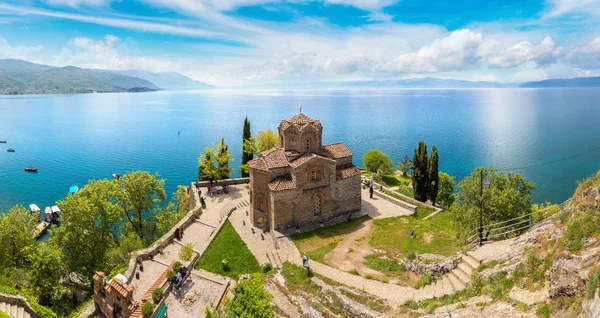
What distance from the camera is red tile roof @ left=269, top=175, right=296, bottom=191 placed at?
99.7ft

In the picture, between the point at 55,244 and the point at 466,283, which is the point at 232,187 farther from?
the point at 466,283

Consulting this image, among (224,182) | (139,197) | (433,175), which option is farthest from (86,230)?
(433,175)

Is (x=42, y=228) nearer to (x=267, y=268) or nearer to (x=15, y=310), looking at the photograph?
(x=15, y=310)

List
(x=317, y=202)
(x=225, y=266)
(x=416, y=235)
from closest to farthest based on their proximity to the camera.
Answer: (x=225, y=266)
(x=416, y=235)
(x=317, y=202)

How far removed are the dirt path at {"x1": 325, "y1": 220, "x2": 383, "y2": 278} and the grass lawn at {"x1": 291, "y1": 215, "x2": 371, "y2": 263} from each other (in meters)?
0.54

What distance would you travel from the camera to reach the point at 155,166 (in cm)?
7512

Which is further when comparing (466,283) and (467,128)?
(467,128)

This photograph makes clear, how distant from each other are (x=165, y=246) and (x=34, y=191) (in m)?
49.7

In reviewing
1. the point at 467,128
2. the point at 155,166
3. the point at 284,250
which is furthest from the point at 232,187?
the point at 467,128

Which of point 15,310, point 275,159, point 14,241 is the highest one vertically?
point 275,159

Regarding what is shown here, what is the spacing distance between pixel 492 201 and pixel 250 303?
61.5ft

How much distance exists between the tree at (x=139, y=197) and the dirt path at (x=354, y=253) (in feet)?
Answer: 63.5

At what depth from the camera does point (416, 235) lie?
2914 centimetres

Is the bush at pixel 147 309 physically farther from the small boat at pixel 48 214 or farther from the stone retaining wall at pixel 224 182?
the small boat at pixel 48 214
